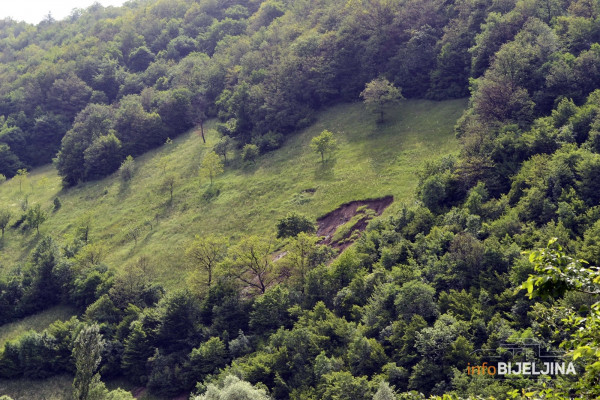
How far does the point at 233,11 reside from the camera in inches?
5699

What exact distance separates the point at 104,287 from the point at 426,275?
1539 inches

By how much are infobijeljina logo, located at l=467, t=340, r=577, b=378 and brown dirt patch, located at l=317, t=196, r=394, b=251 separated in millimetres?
26099

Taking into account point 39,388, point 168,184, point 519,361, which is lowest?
point 39,388

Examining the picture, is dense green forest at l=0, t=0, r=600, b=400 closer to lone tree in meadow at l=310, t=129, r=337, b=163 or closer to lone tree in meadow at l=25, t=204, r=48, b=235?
lone tree in meadow at l=25, t=204, r=48, b=235

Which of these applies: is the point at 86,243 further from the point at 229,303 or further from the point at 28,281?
the point at 229,303

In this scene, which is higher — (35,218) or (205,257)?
(35,218)

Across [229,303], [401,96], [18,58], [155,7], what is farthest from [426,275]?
[18,58]

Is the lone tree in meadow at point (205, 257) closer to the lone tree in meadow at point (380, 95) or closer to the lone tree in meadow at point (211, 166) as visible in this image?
the lone tree in meadow at point (211, 166)

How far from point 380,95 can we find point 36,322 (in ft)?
189

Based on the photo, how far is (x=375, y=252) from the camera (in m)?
56.5

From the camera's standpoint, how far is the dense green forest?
135 ft

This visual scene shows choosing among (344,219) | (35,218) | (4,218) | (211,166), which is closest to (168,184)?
(211,166)

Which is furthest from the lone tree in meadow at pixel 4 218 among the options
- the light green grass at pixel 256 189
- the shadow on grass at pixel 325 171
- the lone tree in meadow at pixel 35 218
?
the shadow on grass at pixel 325 171

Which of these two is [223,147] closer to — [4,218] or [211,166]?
[211,166]
